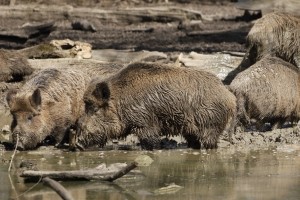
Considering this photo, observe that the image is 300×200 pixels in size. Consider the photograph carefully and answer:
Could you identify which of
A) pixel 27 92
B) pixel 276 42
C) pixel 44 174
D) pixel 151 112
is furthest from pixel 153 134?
pixel 276 42

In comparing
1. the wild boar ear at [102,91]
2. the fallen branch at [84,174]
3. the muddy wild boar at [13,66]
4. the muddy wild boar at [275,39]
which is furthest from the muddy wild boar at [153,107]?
the muddy wild boar at [13,66]

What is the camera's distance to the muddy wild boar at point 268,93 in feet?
38.4

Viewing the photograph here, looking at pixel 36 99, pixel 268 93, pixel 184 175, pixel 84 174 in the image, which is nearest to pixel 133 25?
pixel 268 93

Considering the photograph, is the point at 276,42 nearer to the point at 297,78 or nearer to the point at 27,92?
the point at 297,78

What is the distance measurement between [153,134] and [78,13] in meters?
10.7

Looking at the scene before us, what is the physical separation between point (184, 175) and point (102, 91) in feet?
5.97

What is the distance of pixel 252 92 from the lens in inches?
462

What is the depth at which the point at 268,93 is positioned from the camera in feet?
38.9

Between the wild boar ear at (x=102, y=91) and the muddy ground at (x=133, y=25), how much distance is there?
5139mm

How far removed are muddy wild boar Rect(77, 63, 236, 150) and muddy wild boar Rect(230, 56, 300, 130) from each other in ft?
2.99

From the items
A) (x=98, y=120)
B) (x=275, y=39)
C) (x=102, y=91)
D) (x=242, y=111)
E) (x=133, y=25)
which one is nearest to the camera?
(x=102, y=91)

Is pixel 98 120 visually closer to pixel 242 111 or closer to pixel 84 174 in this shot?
pixel 242 111

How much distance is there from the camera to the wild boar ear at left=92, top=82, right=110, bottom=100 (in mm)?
10586

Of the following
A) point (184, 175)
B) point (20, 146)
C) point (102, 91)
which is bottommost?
point (20, 146)
